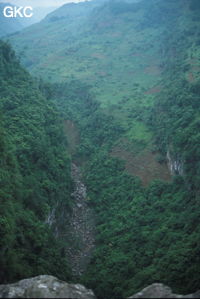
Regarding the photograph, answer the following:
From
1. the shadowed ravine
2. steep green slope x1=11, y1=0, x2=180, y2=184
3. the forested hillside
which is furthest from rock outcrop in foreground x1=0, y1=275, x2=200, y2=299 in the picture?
steep green slope x1=11, y1=0, x2=180, y2=184

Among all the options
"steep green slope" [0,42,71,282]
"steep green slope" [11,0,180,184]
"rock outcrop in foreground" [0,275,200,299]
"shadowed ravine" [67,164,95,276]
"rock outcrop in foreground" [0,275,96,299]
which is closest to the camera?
"rock outcrop in foreground" [0,275,200,299]

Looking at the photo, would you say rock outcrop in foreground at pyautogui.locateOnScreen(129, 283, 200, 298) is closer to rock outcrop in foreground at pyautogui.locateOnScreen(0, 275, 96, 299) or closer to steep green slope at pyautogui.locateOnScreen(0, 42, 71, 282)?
rock outcrop in foreground at pyautogui.locateOnScreen(0, 275, 96, 299)

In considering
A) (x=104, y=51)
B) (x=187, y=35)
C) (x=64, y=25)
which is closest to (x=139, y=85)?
(x=187, y=35)

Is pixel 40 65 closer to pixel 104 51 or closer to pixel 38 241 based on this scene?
pixel 104 51

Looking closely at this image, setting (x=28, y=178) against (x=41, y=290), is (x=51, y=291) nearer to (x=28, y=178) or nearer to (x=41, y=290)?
(x=41, y=290)

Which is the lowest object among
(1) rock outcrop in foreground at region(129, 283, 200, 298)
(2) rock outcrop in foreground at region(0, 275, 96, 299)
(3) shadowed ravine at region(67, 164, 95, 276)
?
(3) shadowed ravine at region(67, 164, 95, 276)

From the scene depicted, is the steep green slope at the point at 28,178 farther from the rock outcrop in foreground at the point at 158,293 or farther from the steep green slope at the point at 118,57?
the steep green slope at the point at 118,57

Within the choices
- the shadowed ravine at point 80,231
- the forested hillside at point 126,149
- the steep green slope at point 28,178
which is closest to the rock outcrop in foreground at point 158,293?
the forested hillside at point 126,149
